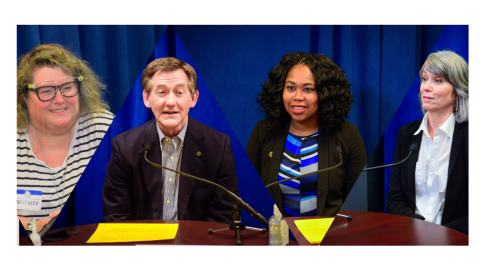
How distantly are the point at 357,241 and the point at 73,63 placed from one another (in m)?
1.52

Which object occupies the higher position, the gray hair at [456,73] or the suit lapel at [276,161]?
the gray hair at [456,73]

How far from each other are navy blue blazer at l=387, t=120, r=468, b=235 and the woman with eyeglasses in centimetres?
137

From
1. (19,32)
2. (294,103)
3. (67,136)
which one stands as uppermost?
(19,32)

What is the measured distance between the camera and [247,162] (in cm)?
196

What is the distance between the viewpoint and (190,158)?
1.95m

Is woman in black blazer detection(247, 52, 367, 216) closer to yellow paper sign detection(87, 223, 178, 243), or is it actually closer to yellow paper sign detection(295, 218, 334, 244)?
yellow paper sign detection(295, 218, 334, 244)

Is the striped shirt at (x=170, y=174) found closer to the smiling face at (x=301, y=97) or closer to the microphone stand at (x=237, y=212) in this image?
the microphone stand at (x=237, y=212)

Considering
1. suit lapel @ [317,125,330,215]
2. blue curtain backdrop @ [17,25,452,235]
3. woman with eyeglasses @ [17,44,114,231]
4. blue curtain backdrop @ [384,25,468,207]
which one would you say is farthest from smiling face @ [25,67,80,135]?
blue curtain backdrop @ [384,25,468,207]

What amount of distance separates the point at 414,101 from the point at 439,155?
10.5 inches

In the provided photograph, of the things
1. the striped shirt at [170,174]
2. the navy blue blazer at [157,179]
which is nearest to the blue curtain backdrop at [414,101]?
the navy blue blazer at [157,179]

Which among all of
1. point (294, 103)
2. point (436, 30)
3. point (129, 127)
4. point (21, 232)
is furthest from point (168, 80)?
point (436, 30)

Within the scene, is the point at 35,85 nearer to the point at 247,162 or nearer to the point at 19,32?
the point at 19,32

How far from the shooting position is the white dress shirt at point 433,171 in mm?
1857

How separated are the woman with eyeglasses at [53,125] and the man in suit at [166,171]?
18cm
